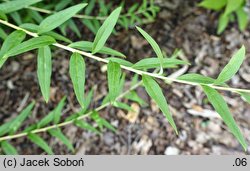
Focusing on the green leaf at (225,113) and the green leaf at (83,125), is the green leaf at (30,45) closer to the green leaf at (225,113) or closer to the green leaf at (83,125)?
the green leaf at (225,113)

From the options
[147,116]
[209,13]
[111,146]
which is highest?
[209,13]

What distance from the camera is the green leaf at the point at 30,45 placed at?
3.02 ft

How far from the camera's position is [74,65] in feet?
3.18

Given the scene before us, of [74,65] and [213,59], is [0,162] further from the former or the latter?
[213,59]

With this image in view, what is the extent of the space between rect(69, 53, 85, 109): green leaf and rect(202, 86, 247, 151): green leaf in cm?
33

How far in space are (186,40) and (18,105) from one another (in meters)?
1.13

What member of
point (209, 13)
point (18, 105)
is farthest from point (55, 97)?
point (209, 13)

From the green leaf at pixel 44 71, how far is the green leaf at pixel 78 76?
78mm

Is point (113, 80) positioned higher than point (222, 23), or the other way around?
point (222, 23)

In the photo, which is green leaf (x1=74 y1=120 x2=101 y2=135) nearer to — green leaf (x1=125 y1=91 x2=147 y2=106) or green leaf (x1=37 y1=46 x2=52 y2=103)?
green leaf (x1=125 y1=91 x2=147 y2=106)

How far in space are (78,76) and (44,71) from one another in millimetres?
111

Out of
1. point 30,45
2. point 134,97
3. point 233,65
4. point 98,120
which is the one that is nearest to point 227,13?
point 134,97

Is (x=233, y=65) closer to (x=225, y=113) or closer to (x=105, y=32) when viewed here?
(x=225, y=113)

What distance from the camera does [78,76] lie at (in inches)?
37.7
